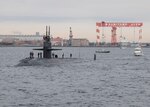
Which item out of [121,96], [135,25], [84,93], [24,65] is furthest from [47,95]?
[135,25]

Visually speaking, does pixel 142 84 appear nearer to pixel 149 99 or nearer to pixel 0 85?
pixel 149 99

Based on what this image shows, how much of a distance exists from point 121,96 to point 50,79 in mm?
14619

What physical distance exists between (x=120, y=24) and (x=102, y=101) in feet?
556

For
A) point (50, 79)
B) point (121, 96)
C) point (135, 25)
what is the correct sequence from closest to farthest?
point (121, 96) < point (50, 79) < point (135, 25)

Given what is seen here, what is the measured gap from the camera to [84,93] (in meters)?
35.5

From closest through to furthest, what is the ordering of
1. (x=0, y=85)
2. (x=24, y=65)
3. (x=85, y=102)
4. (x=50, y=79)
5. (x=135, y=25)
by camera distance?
(x=85, y=102) → (x=0, y=85) → (x=50, y=79) → (x=24, y=65) → (x=135, y=25)

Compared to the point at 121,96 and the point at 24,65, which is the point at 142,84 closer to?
the point at 121,96

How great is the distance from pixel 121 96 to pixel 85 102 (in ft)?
12.8

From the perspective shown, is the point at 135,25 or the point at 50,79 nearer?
the point at 50,79

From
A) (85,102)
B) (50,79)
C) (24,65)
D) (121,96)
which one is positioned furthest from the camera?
(24,65)

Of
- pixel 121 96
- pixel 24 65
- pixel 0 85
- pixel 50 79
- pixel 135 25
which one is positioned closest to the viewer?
pixel 121 96

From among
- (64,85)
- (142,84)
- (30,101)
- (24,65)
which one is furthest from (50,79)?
(24,65)

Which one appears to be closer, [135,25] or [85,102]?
[85,102]

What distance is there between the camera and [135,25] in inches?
7707
